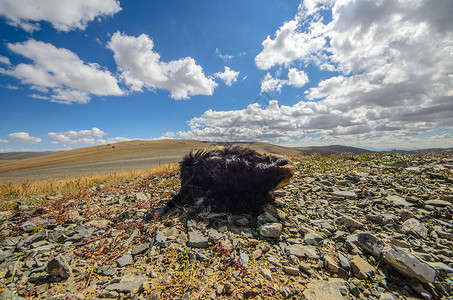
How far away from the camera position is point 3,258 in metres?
2.89

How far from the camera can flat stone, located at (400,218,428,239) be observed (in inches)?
112

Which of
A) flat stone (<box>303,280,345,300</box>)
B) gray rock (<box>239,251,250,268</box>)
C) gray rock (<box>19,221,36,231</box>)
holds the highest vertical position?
gray rock (<box>19,221,36,231</box>)

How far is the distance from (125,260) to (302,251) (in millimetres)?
2587

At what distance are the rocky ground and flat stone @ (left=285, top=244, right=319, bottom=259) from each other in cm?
1

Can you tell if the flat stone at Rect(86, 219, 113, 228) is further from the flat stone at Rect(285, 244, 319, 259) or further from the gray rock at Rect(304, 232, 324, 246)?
the gray rock at Rect(304, 232, 324, 246)

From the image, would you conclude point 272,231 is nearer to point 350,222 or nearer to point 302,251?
point 302,251

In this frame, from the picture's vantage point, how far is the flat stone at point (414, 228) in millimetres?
2857

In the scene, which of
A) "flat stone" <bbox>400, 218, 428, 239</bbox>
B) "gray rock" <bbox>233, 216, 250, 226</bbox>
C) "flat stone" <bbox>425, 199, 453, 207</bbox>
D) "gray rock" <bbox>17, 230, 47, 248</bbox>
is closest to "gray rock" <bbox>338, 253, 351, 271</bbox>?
"flat stone" <bbox>400, 218, 428, 239</bbox>

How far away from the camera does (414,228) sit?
295 cm

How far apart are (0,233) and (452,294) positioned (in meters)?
7.06

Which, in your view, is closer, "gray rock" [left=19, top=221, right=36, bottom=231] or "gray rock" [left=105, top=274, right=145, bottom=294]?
"gray rock" [left=105, top=274, right=145, bottom=294]

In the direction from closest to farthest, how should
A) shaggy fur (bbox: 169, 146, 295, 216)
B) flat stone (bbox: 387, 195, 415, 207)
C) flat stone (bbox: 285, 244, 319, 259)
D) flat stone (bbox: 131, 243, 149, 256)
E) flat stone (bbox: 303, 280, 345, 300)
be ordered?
flat stone (bbox: 303, 280, 345, 300)
flat stone (bbox: 285, 244, 319, 259)
flat stone (bbox: 131, 243, 149, 256)
flat stone (bbox: 387, 195, 415, 207)
shaggy fur (bbox: 169, 146, 295, 216)

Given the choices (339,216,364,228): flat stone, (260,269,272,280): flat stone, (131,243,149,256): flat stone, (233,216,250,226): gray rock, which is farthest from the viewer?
(233,216,250,226): gray rock

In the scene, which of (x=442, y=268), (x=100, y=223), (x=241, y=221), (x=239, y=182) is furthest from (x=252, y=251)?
(x=100, y=223)
